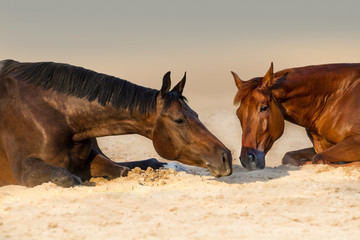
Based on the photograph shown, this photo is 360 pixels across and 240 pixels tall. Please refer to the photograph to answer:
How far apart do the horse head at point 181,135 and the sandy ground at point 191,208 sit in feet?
1.06

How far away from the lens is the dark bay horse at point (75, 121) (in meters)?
5.97

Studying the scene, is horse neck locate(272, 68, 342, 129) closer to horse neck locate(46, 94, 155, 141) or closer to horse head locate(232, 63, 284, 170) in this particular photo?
horse head locate(232, 63, 284, 170)

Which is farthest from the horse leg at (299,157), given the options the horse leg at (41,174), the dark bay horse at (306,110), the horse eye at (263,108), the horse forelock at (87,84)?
the horse leg at (41,174)

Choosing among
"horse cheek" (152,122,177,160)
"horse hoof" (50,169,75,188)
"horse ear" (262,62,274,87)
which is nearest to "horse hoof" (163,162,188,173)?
"horse cheek" (152,122,177,160)

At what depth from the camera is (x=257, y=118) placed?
7.15 meters

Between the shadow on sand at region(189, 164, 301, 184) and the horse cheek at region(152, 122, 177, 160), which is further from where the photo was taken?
the shadow on sand at region(189, 164, 301, 184)

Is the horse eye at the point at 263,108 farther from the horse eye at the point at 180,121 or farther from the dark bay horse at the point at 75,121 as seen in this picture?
the horse eye at the point at 180,121

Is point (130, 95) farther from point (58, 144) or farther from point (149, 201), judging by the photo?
point (149, 201)

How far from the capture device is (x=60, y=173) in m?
5.89

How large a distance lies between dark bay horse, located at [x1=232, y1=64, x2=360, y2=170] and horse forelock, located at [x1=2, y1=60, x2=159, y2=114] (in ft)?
5.17

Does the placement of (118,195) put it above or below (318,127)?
below

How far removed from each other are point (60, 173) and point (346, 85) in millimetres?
4455

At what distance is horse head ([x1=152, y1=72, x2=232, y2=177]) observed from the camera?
19.2 feet

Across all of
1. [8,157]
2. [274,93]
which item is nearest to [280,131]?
[274,93]
